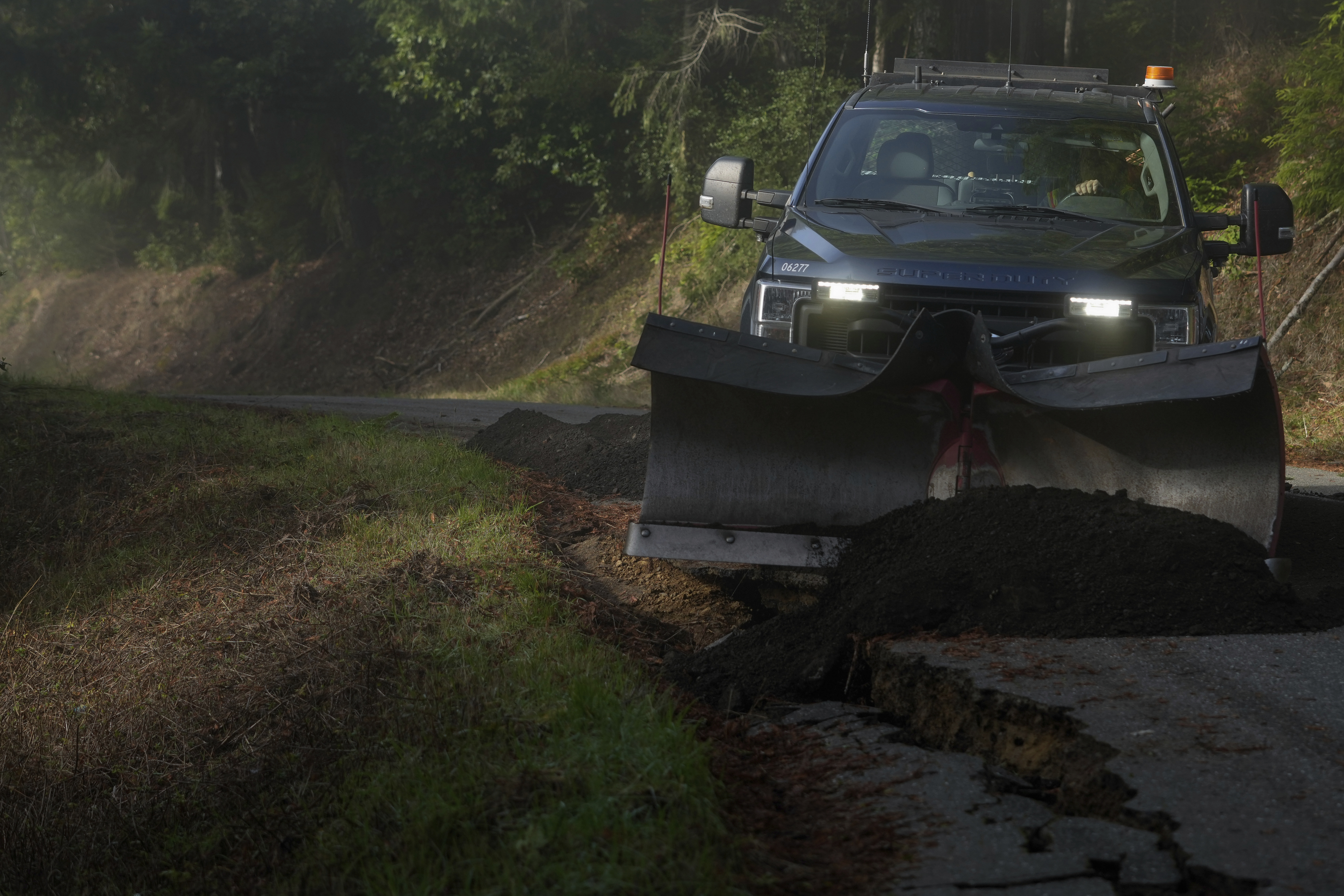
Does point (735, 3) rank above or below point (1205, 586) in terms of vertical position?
above

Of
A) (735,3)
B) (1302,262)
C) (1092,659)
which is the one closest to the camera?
(1092,659)

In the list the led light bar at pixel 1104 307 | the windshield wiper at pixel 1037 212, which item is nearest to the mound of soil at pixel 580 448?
the windshield wiper at pixel 1037 212

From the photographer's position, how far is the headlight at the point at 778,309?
17.0 ft

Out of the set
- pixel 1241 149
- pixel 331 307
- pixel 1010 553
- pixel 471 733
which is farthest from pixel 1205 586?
pixel 331 307

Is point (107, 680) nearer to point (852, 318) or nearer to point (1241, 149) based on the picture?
point (852, 318)

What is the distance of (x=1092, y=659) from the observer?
3.79 meters

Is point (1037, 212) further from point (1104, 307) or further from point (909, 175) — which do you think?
point (1104, 307)

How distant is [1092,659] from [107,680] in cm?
418

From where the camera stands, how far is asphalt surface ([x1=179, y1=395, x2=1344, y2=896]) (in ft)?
8.25

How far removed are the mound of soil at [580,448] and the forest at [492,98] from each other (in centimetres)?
644

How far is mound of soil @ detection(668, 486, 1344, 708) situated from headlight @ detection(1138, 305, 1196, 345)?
802 mm

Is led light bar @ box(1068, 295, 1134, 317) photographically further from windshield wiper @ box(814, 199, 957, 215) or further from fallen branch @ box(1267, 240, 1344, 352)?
fallen branch @ box(1267, 240, 1344, 352)

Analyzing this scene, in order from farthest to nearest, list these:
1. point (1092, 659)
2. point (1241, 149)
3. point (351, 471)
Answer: point (1241, 149) < point (351, 471) < point (1092, 659)

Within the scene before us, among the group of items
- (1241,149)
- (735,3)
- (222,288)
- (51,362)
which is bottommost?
(51,362)
